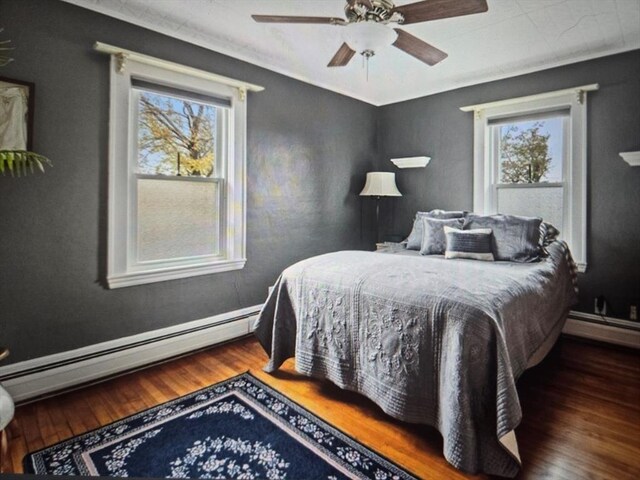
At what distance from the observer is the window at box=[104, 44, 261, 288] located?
2541mm

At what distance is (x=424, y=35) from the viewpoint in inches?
112

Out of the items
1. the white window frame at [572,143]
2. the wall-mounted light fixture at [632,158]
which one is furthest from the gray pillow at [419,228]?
the wall-mounted light fixture at [632,158]

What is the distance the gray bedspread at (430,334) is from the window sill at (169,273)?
2.38 feet

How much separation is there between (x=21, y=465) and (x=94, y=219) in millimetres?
1411

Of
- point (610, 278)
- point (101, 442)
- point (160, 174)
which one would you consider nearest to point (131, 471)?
point (101, 442)

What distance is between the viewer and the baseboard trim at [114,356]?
220cm

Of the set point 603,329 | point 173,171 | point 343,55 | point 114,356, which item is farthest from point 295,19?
point 603,329

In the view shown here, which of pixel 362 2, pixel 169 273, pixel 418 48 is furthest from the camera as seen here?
pixel 169 273

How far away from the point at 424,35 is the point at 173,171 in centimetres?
223

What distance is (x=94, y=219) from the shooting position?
245cm

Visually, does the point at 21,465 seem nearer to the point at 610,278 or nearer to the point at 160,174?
the point at 160,174

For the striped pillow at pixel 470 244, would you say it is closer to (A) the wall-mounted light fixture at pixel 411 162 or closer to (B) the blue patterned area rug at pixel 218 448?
(A) the wall-mounted light fixture at pixel 411 162

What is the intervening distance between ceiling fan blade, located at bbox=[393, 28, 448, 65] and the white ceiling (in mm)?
381

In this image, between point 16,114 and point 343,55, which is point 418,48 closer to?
point 343,55
